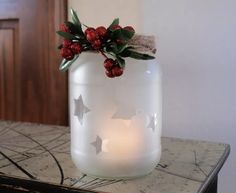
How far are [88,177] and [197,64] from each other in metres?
0.54

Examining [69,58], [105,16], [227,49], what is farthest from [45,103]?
[69,58]

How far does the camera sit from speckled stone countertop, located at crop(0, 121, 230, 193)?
0.63 metres

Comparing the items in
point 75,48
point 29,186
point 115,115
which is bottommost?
point 29,186

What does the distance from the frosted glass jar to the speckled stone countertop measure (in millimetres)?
28

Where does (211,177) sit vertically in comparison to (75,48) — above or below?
below

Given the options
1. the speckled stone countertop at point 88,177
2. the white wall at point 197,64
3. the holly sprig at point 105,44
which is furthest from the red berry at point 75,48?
the white wall at point 197,64

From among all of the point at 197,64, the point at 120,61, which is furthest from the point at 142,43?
the point at 197,64

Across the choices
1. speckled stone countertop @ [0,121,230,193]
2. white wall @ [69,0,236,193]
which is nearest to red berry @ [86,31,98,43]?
speckled stone countertop @ [0,121,230,193]

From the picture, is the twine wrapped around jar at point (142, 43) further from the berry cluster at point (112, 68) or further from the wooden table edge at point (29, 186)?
the wooden table edge at point (29, 186)

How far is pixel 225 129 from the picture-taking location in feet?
3.47

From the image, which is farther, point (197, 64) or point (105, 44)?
point (197, 64)

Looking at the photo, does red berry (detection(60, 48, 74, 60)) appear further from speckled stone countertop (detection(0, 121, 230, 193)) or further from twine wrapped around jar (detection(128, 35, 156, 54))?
speckled stone countertop (detection(0, 121, 230, 193))

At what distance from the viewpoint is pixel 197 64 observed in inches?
42.4

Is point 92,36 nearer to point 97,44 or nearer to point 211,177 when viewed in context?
point 97,44
